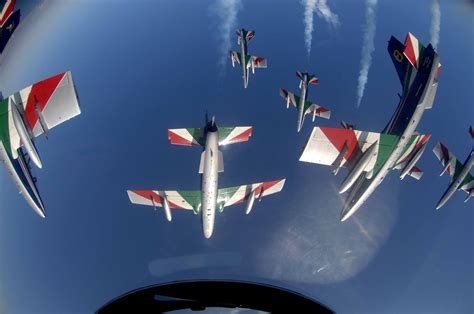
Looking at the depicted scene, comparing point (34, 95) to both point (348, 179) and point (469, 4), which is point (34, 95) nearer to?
point (348, 179)

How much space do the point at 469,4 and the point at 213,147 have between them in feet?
52.0

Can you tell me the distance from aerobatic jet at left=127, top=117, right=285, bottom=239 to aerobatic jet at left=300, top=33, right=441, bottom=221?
3.39 metres

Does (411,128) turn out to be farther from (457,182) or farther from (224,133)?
(224,133)

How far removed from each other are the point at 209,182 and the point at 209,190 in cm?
56

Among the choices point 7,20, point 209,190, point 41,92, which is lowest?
point 209,190

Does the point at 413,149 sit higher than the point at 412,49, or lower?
lower

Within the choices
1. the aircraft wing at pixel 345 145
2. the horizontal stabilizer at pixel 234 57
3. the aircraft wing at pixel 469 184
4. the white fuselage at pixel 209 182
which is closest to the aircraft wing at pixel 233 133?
the white fuselage at pixel 209 182

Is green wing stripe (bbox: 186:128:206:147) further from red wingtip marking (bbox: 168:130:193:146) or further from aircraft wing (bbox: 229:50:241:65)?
aircraft wing (bbox: 229:50:241:65)

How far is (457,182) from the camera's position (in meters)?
17.0

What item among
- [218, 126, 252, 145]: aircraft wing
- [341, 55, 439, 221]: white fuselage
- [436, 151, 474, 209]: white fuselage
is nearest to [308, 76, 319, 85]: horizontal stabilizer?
[341, 55, 439, 221]: white fuselage

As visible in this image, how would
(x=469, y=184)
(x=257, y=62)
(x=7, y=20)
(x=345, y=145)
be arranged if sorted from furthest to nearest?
(x=257, y=62)
(x=469, y=184)
(x=7, y=20)
(x=345, y=145)

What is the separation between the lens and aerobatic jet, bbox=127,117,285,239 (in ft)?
42.7

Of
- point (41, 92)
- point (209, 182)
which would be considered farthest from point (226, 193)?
point (41, 92)

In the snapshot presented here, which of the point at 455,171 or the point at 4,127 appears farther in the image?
the point at 455,171
